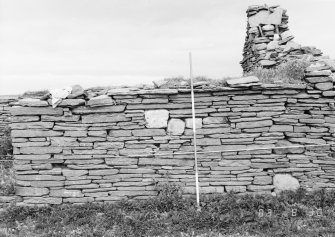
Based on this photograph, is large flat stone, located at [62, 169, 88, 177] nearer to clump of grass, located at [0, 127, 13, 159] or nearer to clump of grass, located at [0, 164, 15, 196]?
clump of grass, located at [0, 164, 15, 196]

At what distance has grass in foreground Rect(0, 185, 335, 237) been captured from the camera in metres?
6.05

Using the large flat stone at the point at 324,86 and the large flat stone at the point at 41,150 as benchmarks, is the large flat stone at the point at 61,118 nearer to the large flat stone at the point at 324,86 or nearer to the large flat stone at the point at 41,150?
the large flat stone at the point at 41,150

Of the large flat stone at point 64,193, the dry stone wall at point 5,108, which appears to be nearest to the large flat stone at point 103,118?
the large flat stone at point 64,193

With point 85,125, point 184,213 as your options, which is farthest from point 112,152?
point 184,213

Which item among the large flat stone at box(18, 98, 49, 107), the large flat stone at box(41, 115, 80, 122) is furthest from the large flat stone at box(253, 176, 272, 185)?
the large flat stone at box(18, 98, 49, 107)

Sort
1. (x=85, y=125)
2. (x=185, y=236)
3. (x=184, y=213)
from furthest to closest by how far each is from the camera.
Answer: (x=85, y=125) → (x=184, y=213) → (x=185, y=236)

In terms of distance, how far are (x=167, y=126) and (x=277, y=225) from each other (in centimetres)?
279

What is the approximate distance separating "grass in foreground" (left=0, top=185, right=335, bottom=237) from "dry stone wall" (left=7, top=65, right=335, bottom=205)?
0.27 meters

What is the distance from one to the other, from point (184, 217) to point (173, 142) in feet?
5.01

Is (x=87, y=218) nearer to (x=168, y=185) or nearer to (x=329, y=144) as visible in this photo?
(x=168, y=185)

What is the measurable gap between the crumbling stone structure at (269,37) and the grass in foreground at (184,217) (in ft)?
15.5

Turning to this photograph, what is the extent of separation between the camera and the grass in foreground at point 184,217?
6.05 metres

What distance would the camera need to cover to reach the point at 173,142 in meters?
7.03

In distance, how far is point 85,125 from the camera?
22.8 feet
